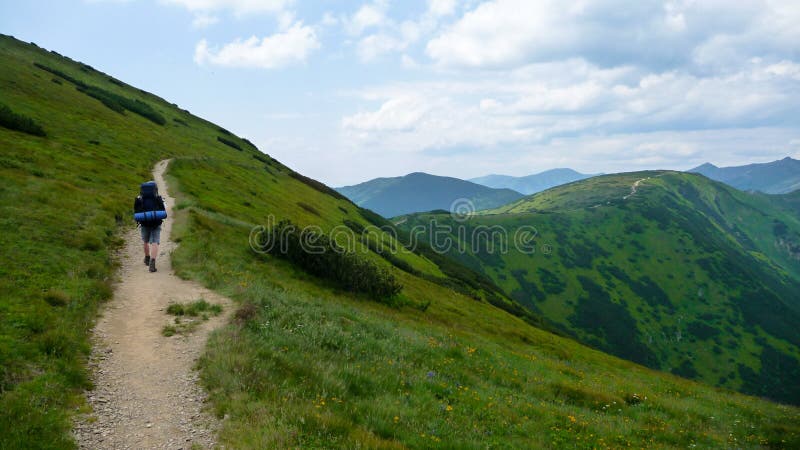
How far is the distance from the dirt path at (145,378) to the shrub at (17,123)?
3115 cm

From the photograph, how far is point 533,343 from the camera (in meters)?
40.8

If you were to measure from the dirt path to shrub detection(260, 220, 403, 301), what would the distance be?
12.5 metres

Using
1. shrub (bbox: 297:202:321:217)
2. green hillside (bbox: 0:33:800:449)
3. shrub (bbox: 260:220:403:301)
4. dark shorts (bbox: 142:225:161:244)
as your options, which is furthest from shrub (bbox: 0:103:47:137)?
shrub (bbox: 297:202:321:217)

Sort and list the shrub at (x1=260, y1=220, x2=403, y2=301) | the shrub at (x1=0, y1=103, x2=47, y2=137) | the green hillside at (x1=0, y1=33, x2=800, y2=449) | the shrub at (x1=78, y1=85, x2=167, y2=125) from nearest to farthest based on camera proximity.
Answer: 1. the green hillside at (x1=0, y1=33, x2=800, y2=449)
2. the shrub at (x1=260, y1=220, x2=403, y2=301)
3. the shrub at (x1=0, y1=103, x2=47, y2=137)
4. the shrub at (x1=78, y1=85, x2=167, y2=125)

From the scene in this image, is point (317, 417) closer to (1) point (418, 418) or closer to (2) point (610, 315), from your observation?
Answer: (1) point (418, 418)

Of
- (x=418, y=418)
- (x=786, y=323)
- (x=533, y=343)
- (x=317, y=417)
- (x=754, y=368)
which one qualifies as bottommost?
(x=754, y=368)

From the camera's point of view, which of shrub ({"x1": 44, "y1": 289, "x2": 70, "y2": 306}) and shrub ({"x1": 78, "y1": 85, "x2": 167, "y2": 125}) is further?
shrub ({"x1": 78, "y1": 85, "x2": 167, "y2": 125})

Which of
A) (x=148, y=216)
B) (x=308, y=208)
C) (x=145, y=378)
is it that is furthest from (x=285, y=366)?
(x=308, y=208)

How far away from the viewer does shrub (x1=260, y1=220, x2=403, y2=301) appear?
28.4m

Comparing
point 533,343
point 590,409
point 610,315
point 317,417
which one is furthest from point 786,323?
point 317,417

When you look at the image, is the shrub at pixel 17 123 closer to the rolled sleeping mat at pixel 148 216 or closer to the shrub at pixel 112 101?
the rolled sleeping mat at pixel 148 216

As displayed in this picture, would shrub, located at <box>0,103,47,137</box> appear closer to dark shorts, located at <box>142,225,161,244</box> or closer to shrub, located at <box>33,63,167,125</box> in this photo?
dark shorts, located at <box>142,225,161,244</box>

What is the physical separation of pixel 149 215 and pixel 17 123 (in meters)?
29.2

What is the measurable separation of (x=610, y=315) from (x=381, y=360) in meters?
193
